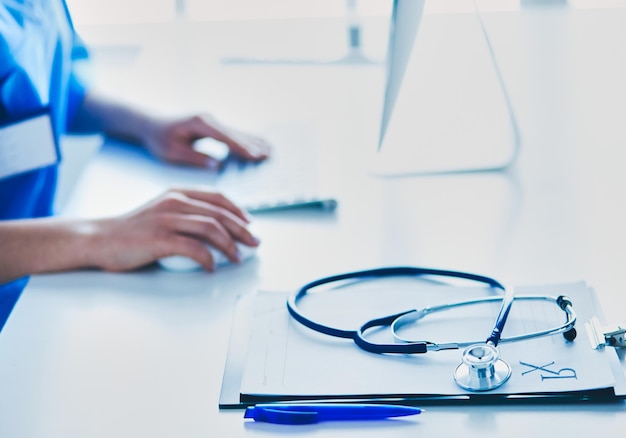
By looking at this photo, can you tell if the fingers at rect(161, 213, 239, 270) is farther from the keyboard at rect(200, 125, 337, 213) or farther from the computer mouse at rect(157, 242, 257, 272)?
the keyboard at rect(200, 125, 337, 213)

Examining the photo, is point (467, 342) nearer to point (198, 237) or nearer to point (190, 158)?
point (198, 237)

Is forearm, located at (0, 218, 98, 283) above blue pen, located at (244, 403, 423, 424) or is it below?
above

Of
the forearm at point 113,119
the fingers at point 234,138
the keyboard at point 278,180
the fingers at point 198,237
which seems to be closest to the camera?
the fingers at point 198,237

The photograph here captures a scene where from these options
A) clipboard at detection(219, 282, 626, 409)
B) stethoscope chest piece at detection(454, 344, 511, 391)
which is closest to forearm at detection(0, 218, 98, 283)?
clipboard at detection(219, 282, 626, 409)

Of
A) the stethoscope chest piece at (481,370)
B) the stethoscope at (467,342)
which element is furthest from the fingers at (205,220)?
the stethoscope chest piece at (481,370)

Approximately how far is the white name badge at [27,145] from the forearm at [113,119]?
170mm

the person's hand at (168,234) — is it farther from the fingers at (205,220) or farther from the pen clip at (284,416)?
the pen clip at (284,416)

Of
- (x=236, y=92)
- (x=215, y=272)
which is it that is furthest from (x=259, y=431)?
(x=236, y=92)

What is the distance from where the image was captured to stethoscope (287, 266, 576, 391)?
2.36ft

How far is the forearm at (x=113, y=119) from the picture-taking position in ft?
4.37

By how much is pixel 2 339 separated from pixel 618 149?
816mm

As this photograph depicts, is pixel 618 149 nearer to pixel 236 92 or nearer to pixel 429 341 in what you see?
pixel 429 341

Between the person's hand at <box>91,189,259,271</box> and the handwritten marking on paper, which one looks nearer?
the handwritten marking on paper

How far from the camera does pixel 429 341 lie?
0.79 meters
